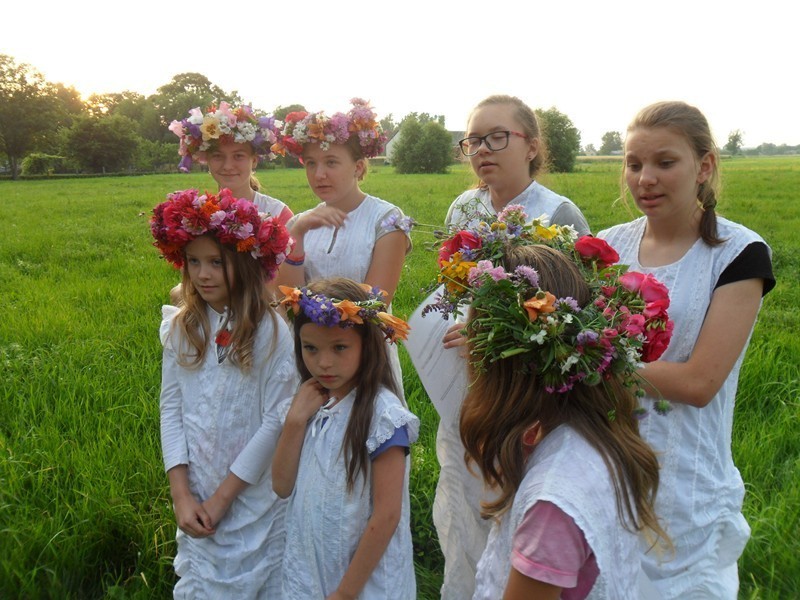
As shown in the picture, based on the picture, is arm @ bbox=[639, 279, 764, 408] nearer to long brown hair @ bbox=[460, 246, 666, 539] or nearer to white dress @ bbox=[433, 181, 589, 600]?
long brown hair @ bbox=[460, 246, 666, 539]

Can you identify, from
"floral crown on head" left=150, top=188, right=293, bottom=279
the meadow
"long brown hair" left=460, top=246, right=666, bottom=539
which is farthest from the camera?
the meadow

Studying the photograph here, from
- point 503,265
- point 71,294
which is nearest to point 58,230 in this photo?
point 71,294

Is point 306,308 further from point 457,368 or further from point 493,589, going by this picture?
point 493,589

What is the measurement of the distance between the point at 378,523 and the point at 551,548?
811mm

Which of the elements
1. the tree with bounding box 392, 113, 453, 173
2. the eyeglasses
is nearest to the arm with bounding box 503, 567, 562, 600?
the eyeglasses

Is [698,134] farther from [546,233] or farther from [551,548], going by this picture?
[551,548]

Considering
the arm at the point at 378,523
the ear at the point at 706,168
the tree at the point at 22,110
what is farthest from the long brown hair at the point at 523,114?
the tree at the point at 22,110

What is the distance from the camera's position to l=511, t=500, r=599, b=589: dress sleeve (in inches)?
53.0

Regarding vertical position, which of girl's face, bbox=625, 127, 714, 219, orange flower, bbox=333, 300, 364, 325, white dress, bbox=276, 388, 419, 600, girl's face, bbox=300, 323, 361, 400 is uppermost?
girl's face, bbox=625, 127, 714, 219

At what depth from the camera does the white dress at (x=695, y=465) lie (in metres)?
1.97

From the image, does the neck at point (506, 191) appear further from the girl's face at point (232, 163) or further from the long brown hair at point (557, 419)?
the girl's face at point (232, 163)

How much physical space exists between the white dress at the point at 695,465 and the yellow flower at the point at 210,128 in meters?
2.51

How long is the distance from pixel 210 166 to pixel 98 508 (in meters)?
2.00

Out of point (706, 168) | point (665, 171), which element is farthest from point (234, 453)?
point (706, 168)
